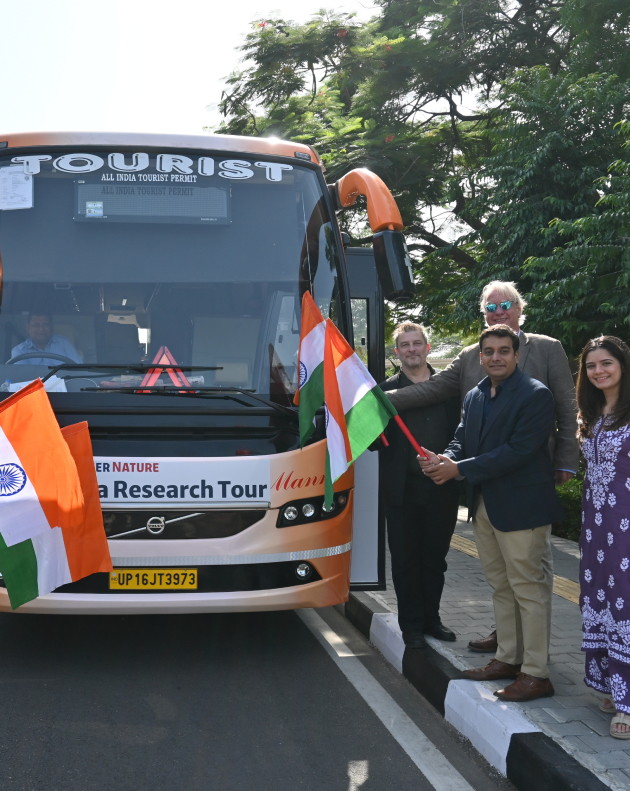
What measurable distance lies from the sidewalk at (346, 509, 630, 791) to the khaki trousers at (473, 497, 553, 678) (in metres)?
0.19

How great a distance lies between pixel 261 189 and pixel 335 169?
10532 mm

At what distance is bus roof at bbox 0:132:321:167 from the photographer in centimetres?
614

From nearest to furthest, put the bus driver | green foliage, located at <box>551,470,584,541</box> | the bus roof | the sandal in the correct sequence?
1. the sandal
2. the bus driver
3. the bus roof
4. green foliage, located at <box>551,470,584,541</box>

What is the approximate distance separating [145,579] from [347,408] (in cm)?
144

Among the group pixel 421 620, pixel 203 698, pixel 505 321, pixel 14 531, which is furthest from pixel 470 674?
pixel 14 531

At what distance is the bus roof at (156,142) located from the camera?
6.14m

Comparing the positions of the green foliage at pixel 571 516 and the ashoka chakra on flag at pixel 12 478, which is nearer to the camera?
the ashoka chakra on flag at pixel 12 478

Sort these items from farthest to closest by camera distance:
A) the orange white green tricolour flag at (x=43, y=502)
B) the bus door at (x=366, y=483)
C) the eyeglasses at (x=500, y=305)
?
the bus door at (x=366, y=483) → the eyeglasses at (x=500, y=305) → the orange white green tricolour flag at (x=43, y=502)

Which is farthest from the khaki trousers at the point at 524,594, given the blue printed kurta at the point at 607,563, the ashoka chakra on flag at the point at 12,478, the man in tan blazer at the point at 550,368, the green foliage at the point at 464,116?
the green foliage at the point at 464,116

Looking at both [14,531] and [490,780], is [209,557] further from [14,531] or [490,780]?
[490,780]

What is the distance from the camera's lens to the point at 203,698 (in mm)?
5273

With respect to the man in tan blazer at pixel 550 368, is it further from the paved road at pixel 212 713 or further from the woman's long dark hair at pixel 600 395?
the paved road at pixel 212 713

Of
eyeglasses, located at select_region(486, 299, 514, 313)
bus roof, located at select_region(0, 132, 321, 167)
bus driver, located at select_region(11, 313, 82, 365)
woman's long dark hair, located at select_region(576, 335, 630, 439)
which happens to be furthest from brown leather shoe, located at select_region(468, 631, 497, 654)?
bus roof, located at select_region(0, 132, 321, 167)

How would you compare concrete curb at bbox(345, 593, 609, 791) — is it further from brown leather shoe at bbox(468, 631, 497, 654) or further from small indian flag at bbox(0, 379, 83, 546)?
small indian flag at bbox(0, 379, 83, 546)
